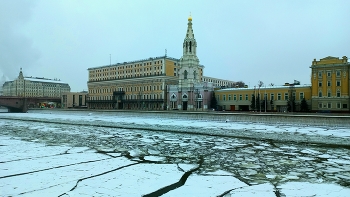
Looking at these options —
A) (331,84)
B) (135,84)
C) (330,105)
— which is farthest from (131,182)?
(135,84)

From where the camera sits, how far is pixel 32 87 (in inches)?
6348

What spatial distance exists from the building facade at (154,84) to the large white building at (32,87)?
62004mm

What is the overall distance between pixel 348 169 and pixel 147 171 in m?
7.58

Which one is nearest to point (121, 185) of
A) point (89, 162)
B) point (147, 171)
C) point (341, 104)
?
point (147, 171)

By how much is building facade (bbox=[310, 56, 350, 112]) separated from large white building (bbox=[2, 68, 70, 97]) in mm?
133289

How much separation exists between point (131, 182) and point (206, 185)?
2.30 metres

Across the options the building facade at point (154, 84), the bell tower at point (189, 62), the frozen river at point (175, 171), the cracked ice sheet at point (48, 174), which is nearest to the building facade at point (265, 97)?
the building facade at point (154, 84)

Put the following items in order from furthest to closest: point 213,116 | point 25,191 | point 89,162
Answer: point 213,116 < point 89,162 < point 25,191

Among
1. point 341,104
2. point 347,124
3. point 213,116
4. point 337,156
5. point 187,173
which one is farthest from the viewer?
point 341,104

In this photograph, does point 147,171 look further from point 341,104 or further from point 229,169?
point 341,104

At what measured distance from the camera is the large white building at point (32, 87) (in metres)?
156

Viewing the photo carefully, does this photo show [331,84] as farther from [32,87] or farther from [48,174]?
[32,87]

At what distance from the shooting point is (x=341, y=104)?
57094 mm

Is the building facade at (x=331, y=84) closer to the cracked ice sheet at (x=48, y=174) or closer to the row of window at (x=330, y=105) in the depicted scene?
the row of window at (x=330, y=105)
